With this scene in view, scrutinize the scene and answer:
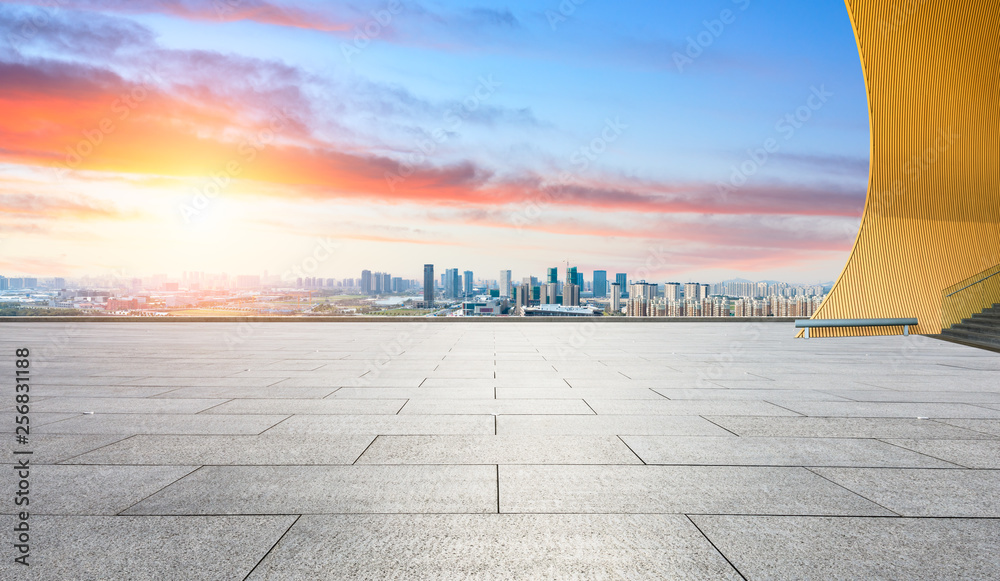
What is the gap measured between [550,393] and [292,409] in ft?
12.2

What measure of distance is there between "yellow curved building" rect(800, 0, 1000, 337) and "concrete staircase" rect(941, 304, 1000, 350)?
0.50 meters

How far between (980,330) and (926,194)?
15.8ft

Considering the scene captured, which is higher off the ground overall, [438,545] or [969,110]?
[969,110]

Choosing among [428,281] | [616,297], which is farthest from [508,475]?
[428,281]

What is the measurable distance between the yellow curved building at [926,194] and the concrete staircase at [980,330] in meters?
0.50

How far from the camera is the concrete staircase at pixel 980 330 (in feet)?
53.1

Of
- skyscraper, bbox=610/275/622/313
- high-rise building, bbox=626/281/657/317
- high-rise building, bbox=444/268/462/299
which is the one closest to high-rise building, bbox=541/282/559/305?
skyscraper, bbox=610/275/622/313

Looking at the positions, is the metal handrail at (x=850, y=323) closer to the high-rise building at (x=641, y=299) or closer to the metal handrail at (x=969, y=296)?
the metal handrail at (x=969, y=296)

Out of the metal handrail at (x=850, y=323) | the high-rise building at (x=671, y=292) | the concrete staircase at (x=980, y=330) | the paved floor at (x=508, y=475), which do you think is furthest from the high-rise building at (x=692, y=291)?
the paved floor at (x=508, y=475)

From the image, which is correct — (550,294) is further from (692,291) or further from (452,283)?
(452,283)

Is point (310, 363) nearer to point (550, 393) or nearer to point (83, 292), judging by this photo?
point (550, 393)

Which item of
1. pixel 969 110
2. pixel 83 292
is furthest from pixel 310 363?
pixel 969 110

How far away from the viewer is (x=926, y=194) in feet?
61.7

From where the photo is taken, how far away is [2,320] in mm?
25281
